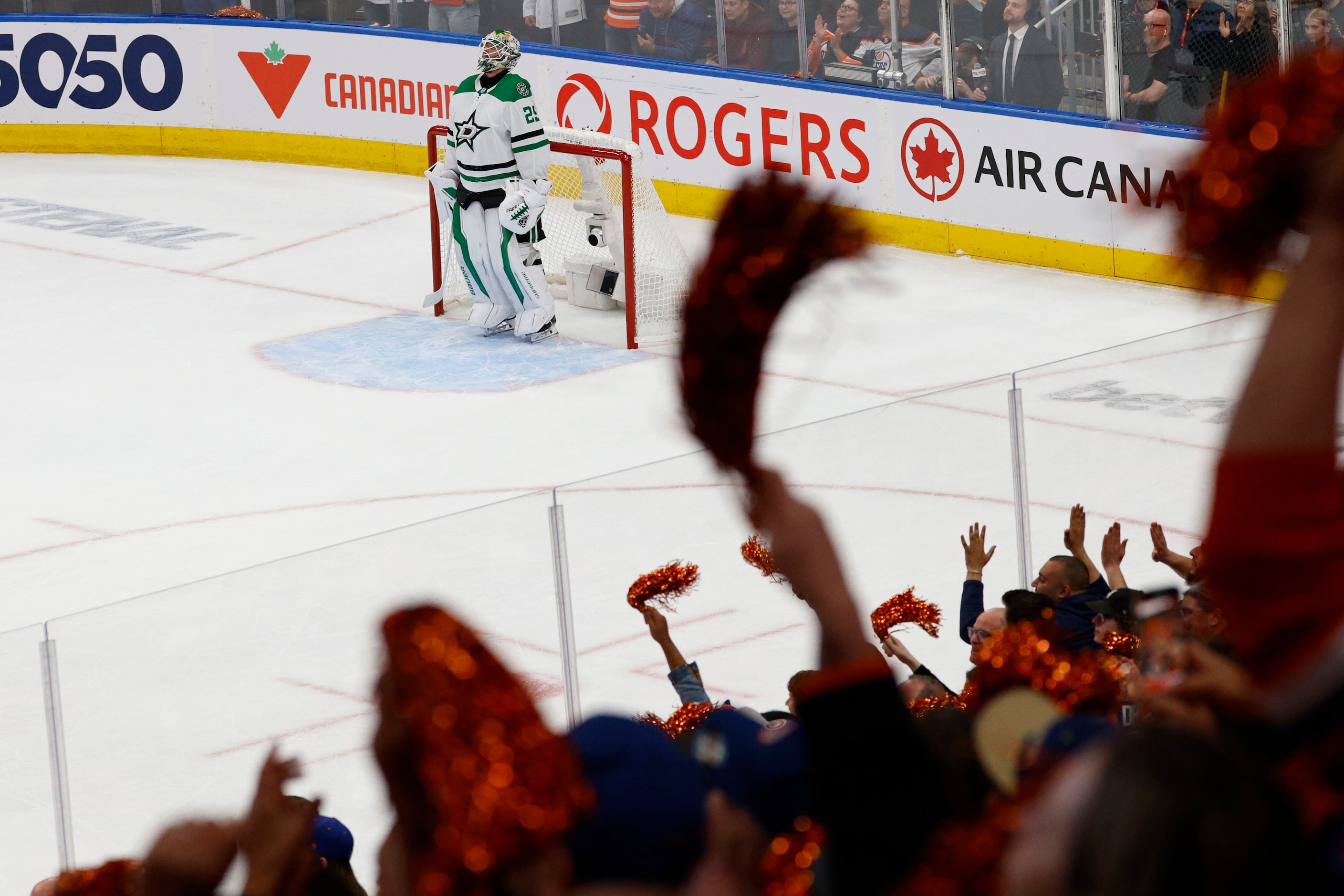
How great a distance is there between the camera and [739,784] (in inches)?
68.7

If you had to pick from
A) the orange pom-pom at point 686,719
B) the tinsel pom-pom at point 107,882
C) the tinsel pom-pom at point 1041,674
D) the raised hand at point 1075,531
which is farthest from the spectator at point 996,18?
the tinsel pom-pom at point 107,882

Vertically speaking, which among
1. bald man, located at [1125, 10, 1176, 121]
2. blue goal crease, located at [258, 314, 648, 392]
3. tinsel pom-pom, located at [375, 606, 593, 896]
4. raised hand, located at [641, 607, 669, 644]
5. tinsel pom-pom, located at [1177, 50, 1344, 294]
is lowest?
blue goal crease, located at [258, 314, 648, 392]

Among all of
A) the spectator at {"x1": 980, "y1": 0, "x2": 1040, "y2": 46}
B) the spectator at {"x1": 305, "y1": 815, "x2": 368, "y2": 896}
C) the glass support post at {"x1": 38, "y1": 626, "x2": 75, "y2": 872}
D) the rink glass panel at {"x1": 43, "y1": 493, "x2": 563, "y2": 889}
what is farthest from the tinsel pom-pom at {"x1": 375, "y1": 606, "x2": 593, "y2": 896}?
the spectator at {"x1": 980, "y1": 0, "x2": 1040, "y2": 46}

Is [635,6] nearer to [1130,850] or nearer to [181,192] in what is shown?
[181,192]

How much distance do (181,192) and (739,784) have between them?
13.5 metres

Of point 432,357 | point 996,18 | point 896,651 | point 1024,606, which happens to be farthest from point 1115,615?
point 996,18

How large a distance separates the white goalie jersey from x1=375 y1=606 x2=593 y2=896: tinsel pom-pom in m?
8.96

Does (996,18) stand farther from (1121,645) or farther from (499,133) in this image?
(1121,645)

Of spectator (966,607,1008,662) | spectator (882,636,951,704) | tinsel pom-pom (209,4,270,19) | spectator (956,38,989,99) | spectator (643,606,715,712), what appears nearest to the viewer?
spectator (643,606,715,712)

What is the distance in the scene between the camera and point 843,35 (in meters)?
11.8

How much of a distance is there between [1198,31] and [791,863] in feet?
28.9

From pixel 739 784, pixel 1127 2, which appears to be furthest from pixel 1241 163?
pixel 1127 2

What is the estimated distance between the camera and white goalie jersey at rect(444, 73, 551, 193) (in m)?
10.3

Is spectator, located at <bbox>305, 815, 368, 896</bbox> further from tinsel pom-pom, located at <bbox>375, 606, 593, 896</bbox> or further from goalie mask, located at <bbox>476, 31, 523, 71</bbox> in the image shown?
goalie mask, located at <bbox>476, 31, 523, 71</bbox>
